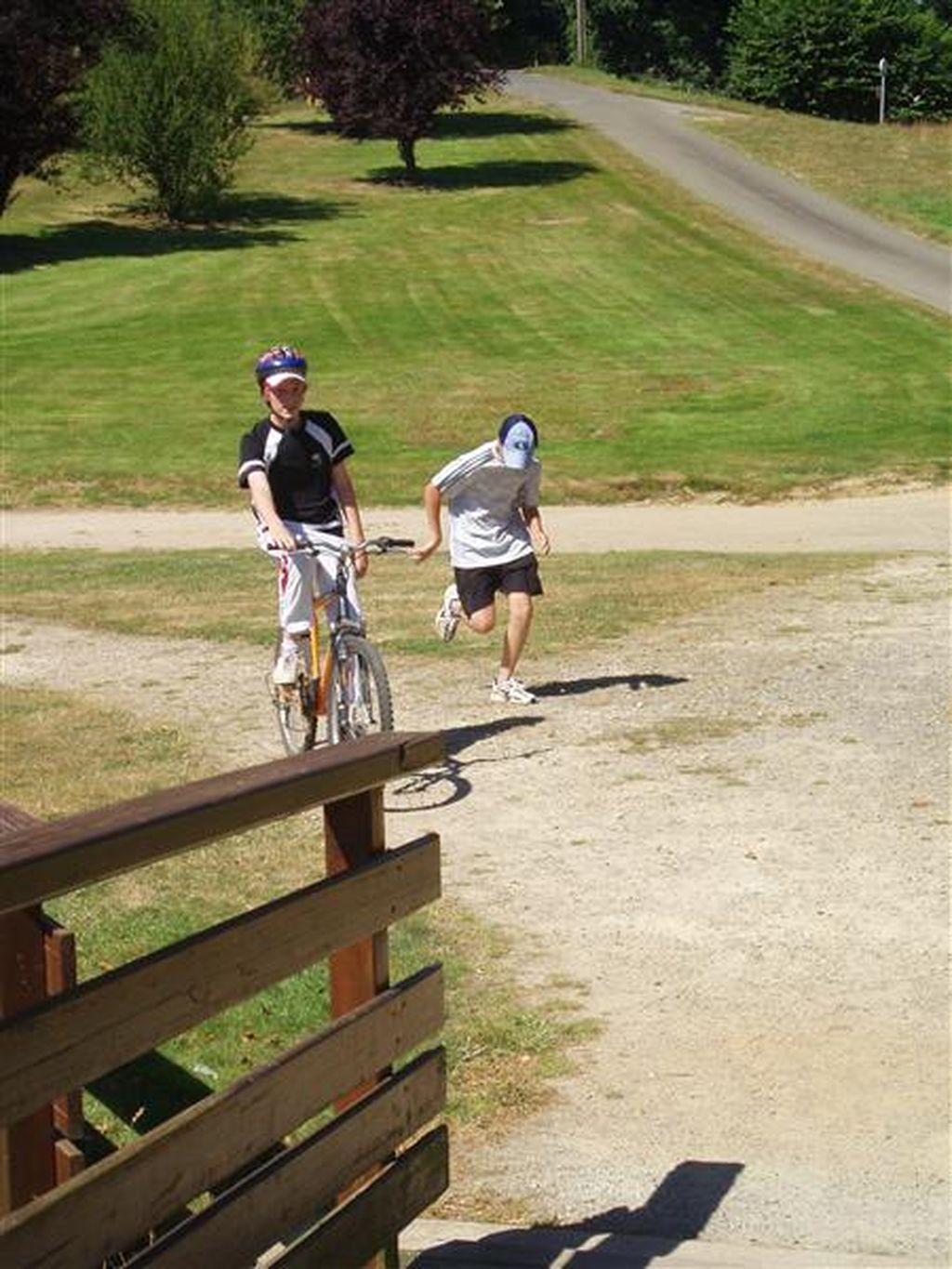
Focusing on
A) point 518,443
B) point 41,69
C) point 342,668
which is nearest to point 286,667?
point 342,668

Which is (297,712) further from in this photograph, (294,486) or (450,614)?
(450,614)

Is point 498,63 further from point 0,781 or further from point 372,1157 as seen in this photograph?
point 372,1157

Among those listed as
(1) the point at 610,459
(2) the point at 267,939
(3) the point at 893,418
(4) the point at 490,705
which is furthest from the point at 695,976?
(3) the point at 893,418

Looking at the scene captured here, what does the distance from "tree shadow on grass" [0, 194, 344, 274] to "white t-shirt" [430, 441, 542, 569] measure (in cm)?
3123

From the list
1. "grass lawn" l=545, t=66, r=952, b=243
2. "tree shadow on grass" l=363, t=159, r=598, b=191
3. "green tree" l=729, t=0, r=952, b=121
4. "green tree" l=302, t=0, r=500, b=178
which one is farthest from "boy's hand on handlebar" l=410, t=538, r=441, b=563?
"green tree" l=729, t=0, r=952, b=121

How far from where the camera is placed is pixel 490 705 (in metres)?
11.4

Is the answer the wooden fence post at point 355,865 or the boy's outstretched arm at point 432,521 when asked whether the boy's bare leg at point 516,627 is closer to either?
the boy's outstretched arm at point 432,521

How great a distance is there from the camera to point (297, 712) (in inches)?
389

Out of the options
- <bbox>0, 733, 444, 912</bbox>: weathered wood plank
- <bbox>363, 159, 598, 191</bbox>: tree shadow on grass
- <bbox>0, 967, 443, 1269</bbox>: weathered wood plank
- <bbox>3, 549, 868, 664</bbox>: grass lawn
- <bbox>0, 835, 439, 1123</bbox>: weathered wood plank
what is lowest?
<bbox>3, 549, 868, 664</bbox>: grass lawn

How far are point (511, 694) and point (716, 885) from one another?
3.53 meters

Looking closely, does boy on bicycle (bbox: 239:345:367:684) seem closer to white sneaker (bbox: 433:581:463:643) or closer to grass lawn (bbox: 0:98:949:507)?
white sneaker (bbox: 433:581:463:643)

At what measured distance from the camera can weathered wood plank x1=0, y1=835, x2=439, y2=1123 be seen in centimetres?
308

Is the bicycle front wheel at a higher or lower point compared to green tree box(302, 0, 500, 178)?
lower

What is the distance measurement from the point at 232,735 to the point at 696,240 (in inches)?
1349
